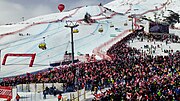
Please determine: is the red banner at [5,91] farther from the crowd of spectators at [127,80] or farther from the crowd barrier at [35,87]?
the crowd barrier at [35,87]

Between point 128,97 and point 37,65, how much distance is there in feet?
92.8

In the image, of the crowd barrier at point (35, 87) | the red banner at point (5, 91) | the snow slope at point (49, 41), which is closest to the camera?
the red banner at point (5, 91)

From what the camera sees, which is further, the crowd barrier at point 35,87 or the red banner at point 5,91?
the crowd barrier at point 35,87

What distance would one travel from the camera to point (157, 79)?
18562mm

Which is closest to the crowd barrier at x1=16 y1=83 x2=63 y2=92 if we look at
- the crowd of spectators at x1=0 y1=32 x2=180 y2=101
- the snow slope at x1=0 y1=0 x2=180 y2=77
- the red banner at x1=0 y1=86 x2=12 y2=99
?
the crowd of spectators at x1=0 y1=32 x2=180 y2=101

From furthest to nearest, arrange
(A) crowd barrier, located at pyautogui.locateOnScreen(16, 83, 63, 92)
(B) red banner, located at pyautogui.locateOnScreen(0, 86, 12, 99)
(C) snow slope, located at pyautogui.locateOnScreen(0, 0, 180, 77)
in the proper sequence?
(C) snow slope, located at pyautogui.locateOnScreen(0, 0, 180, 77), (A) crowd barrier, located at pyautogui.locateOnScreen(16, 83, 63, 92), (B) red banner, located at pyautogui.locateOnScreen(0, 86, 12, 99)

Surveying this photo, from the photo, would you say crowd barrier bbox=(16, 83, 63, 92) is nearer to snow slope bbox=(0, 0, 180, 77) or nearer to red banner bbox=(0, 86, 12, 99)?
red banner bbox=(0, 86, 12, 99)

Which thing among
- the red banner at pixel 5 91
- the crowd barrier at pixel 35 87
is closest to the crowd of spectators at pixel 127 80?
the crowd barrier at pixel 35 87

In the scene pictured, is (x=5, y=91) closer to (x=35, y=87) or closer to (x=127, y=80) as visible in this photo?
(x=35, y=87)

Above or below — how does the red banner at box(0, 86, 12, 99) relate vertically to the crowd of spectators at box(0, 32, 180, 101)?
above

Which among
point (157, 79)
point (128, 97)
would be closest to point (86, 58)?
point (157, 79)

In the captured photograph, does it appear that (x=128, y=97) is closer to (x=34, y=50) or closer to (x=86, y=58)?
(x=86, y=58)

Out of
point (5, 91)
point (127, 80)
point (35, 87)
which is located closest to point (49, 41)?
point (35, 87)

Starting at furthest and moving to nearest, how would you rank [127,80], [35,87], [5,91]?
[35,87]
[127,80]
[5,91]
